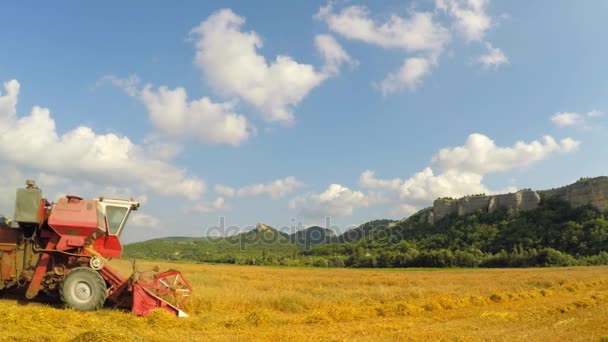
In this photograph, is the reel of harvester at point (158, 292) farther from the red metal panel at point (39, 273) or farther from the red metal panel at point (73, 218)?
the red metal panel at point (39, 273)

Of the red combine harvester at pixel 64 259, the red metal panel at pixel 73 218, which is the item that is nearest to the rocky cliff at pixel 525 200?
the red combine harvester at pixel 64 259

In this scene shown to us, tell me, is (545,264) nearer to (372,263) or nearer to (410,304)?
(372,263)

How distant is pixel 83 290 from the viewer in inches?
421

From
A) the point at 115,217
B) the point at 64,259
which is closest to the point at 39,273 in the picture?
the point at 64,259

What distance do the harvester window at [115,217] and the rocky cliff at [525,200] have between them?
7027 centimetres

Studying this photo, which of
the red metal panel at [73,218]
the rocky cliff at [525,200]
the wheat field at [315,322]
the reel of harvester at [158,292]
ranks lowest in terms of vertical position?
the wheat field at [315,322]

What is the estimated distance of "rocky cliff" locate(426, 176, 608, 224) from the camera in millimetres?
66062

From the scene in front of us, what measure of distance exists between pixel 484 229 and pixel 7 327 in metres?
73.9

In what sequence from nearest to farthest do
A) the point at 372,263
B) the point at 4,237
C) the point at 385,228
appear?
the point at 4,237
the point at 372,263
the point at 385,228

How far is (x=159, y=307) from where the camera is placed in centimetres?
1053

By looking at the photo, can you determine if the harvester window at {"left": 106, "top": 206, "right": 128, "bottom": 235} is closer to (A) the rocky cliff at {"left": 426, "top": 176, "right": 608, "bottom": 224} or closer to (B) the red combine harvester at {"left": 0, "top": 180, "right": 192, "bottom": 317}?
(B) the red combine harvester at {"left": 0, "top": 180, "right": 192, "bottom": 317}

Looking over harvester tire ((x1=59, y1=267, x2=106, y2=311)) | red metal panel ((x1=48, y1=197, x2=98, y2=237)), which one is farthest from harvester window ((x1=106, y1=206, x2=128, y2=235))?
harvester tire ((x1=59, y1=267, x2=106, y2=311))

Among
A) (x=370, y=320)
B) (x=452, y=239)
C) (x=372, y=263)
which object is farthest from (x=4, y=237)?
(x=452, y=239)

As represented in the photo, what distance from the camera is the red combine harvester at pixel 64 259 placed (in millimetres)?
10734
